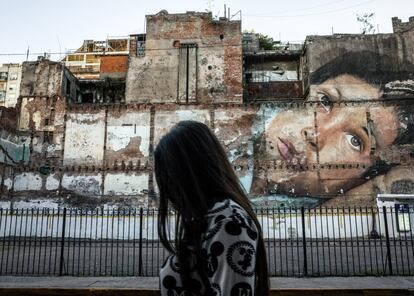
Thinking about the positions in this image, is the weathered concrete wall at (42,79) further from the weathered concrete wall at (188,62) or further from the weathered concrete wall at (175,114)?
A: the weathered concrete wall at (175,114)

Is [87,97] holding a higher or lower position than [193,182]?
higher

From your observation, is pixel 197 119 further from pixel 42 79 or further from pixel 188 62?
pixel 42 79

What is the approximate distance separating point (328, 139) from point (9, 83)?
5648 centimetres

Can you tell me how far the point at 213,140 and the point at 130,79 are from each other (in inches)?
1288

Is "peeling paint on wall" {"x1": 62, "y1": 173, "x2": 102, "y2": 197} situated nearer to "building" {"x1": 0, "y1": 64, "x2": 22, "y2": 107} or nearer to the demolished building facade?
the demolished building facade

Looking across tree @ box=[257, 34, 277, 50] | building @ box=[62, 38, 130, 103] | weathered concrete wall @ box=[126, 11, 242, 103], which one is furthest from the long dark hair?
tree @ box=[257, 34, 277, 50]

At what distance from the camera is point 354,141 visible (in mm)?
27797

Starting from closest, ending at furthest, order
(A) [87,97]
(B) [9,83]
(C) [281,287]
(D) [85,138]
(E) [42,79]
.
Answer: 1. (C) [281,287]
2. (D) [85,138]
3. (E) [42,79]
4. (A) [87,97]
5. (B) [9,83]

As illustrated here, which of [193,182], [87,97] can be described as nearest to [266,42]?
[87,97]

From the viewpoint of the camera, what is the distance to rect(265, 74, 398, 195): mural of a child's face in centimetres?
2670

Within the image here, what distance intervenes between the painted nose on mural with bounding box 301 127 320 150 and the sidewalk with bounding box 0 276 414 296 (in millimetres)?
20115

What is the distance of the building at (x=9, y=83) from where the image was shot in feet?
214

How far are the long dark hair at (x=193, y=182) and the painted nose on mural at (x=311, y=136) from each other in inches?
1070

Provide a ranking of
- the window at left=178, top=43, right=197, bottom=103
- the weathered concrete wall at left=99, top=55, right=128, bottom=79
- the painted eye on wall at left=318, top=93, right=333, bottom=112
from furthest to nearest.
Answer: the weathered concrete wall at left=99, top=55, right=128, bottom=79, the window at left=178, top=43, right=197, bottom=103, the painted eye on wall at left=318, top=93, right=333, bottom=112
